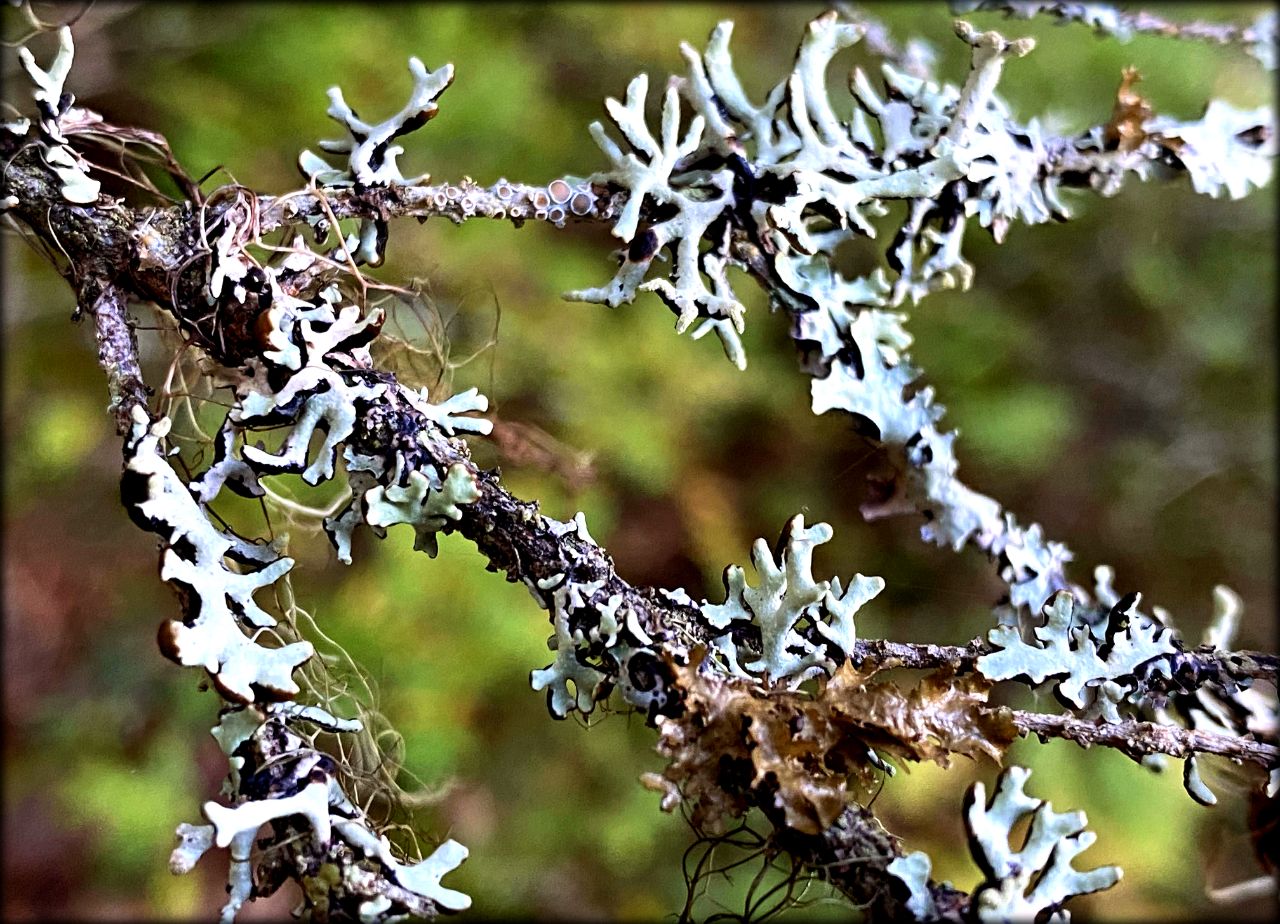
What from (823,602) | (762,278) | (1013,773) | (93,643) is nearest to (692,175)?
(762,278)

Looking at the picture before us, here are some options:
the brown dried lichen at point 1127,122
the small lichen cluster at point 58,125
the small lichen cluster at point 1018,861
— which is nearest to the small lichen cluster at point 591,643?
the small lichen cluster at point 1018,861

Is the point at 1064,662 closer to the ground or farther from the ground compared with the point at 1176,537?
closer to the ground

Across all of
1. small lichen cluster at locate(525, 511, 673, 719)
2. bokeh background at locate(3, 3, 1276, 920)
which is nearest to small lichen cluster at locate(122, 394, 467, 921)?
small lichen cluster at locate(525, 511, 673, 719)

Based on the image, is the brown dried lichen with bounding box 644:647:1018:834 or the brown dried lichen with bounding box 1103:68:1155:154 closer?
the brown dried lichen with bounding box 644:647:1018:834

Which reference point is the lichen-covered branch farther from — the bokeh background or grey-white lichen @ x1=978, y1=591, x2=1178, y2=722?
the bokeh background

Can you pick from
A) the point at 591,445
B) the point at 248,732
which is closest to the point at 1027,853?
the point at 248,732

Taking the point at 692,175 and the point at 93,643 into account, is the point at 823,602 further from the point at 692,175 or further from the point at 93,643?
the point at 93,643

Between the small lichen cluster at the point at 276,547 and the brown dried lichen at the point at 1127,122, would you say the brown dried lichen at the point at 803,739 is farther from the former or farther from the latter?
the brown dried lichen at the point at 1127,122

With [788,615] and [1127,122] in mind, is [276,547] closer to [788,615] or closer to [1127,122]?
[788,615]
